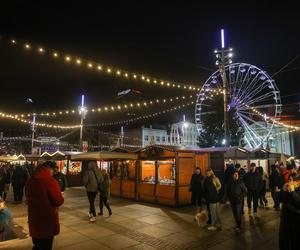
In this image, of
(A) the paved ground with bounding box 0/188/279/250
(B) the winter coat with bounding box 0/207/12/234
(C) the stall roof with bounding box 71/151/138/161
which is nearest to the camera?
(A) the paved ground with bounding box 0/188/279/250

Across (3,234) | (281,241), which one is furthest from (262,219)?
(3,234)

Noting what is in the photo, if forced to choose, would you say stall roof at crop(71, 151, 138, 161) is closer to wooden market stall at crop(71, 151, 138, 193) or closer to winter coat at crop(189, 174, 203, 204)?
wooden market stall at crop(71, 151, 138, 193)

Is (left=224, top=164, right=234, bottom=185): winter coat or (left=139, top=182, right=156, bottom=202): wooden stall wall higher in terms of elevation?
(left=224, top=164, right=234, bottom=185): winter coat

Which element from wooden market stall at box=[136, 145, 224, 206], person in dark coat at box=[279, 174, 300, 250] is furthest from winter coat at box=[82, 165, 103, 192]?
person in dark coat at box=[279, 174, 300, 250]

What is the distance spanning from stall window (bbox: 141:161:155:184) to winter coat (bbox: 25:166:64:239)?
33.2 ft

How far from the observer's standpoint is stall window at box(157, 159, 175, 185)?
13.1 meters

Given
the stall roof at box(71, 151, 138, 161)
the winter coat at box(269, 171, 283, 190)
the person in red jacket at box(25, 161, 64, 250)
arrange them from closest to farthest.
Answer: the person in red jacket at box(25, 161, 64, 250), the winter coat at box(269, 171, 283, 190), the stall roof at box(71, 151, 138, 161)

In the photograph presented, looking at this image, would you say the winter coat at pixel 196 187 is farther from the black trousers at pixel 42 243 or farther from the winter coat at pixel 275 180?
the black trousers at pixel 42 243

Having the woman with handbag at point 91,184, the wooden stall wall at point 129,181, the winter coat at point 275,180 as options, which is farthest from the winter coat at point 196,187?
the wooden stall wall at point 129,181

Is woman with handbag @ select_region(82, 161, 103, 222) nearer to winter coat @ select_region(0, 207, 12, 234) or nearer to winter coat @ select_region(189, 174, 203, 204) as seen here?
winter coat @ select_region(0, 207, 12, 234)

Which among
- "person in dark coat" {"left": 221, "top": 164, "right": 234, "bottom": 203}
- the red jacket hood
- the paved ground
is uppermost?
the red jacket hood

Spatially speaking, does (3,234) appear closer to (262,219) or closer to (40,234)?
(40,234)

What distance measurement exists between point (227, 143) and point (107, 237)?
1020 cm

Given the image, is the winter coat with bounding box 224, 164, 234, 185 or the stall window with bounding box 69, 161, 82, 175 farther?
the stall window with bounding box 69, 161, 82, 175
